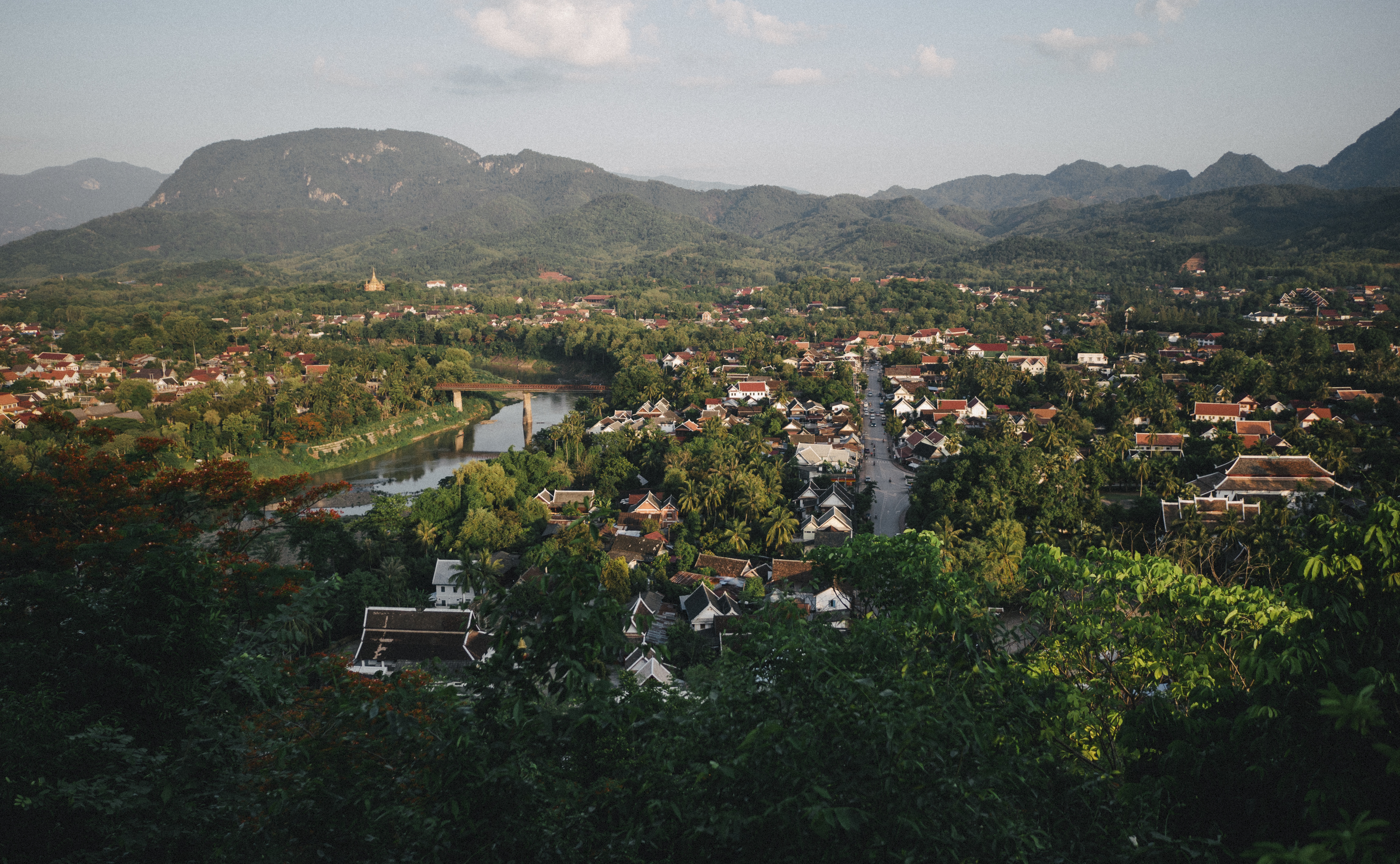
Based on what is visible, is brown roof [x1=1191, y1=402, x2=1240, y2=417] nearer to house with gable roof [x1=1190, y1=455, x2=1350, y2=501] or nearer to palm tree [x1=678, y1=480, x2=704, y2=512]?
house with gable roof [x1=1190, y1=455, x2=1350, y2=501]

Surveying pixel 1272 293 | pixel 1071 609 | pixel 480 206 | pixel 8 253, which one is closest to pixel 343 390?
pixel 1071 609

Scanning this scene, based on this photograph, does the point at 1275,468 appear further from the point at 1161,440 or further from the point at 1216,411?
the point at 1216,411

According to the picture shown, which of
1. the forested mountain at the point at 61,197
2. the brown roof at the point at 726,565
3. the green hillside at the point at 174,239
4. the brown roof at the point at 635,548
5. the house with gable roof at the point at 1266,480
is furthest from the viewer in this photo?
the forested mountain at the point at 61,197

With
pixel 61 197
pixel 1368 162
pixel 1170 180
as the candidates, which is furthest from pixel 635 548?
pixel 61 197

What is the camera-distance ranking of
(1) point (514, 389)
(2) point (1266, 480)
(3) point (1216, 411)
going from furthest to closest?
1. (1) point (514, 389)
2. (3) point (1216, 411)
3. (2) point (1266, 480)

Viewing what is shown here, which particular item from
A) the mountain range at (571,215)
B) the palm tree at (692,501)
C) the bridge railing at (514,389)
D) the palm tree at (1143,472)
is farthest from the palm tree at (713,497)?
the mountain range at (571,215)

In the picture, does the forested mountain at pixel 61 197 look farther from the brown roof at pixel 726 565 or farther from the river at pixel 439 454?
the brown roof at pixel 726 565
